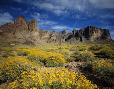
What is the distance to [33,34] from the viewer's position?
132m

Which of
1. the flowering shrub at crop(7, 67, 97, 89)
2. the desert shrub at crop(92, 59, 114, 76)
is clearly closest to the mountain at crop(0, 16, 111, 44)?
the desert shrub at crop(92, 59, 114, 76)

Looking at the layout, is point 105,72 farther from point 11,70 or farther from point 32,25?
point 32,25

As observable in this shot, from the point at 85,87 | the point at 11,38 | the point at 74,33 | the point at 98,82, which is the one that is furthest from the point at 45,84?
the point at 74,33

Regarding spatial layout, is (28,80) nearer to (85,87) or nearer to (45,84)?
(45,84)

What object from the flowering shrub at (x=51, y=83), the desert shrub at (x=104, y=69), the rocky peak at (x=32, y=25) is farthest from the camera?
the rocky peak at (x=32, y=25)

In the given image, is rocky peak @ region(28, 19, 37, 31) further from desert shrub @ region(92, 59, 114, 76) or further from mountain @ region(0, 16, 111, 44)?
desert shrub @ region(92, 59, 114, 76)

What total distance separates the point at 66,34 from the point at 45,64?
557 feet

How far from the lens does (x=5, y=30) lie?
12500cm

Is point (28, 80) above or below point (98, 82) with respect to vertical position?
above

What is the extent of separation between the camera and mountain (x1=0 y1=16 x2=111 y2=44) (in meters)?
115

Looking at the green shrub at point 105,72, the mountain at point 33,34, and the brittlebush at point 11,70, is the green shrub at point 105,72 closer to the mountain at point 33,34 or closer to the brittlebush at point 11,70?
the brittlebush at point 11,70

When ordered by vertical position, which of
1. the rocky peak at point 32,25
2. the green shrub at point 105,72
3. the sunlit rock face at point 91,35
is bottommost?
the sunlit rock face at point 91,35

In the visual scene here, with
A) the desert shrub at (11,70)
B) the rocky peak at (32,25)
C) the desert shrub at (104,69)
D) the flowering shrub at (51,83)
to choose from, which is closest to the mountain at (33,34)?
the rocky peak at (32,25)

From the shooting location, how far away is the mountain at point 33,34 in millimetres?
114750
